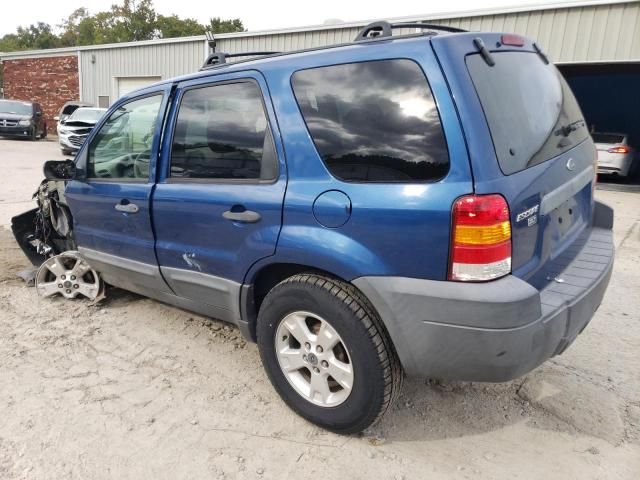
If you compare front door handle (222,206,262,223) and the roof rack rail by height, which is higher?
the roof rack rail

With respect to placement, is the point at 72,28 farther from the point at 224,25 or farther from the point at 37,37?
the point at 224,25

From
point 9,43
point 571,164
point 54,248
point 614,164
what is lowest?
point 54,248

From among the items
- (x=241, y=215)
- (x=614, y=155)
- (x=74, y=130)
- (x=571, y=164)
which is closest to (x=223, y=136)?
(x=241, y=215)

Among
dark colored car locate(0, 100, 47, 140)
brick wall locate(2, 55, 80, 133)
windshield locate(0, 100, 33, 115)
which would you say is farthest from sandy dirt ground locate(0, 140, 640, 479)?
brick wall locate(2, 55, 80, 133)

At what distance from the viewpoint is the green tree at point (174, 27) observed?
53.7 meters

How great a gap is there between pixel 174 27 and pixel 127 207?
5781 cm

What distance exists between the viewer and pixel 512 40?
2.39 meters

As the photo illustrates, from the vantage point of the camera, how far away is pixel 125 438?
2.44 metres

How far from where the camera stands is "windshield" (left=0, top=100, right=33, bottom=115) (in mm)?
19625

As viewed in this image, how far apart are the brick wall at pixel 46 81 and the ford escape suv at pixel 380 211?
77.0ft

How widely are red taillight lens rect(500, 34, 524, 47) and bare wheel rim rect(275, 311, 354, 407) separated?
158 cm

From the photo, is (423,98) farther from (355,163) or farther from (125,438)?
(125,438)

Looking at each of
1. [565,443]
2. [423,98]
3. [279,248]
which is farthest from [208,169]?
[565,443]

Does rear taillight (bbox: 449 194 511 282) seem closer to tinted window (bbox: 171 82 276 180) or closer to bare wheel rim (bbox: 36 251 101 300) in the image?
tinted window (bbox: 171 82 276 180)
